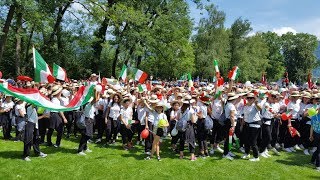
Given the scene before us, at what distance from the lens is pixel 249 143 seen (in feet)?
39.3

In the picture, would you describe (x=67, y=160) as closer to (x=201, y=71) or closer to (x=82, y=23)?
(x=82, y=23)

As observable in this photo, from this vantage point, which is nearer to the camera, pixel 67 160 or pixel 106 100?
pixel 67 160

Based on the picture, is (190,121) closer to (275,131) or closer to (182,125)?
(182,125)

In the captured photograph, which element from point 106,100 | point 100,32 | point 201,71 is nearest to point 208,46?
point 201,71

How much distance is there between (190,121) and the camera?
11.7 metres

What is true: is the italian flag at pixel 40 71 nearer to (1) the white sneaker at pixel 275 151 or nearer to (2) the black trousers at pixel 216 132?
(2) the black trousers at pixel 216 132

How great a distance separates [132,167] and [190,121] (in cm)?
241

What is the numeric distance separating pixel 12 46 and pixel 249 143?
3253cm

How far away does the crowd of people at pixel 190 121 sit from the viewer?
38.2 ft

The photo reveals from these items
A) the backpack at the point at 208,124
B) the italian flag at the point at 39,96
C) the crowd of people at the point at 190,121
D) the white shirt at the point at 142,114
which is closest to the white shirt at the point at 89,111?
the crowd of people at the point at 190,121

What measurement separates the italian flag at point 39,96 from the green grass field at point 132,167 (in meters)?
1.80

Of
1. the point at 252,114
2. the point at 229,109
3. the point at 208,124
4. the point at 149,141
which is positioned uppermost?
the point at 229,109

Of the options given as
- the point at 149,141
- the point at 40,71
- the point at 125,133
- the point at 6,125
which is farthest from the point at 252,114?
the point at 6,125

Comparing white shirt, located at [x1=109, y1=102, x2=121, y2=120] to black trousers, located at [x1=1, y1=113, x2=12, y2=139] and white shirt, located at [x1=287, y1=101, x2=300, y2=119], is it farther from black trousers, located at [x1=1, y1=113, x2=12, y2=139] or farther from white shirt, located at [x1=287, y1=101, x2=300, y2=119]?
white shirt, located at [x1=287, y1=101, x2=300, y2=119]
